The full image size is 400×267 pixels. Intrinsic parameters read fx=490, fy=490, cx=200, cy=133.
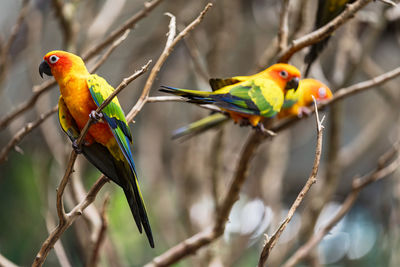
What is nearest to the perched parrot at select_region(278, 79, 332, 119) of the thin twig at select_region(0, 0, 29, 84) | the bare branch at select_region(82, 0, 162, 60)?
the bare branch at select_region(82, 0, 162, 60)

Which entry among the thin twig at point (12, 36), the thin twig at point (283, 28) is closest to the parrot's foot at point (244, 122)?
the thin twig at point (283, 28)

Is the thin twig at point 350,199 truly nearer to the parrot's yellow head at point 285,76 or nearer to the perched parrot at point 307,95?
the perched parrot at point 307,95

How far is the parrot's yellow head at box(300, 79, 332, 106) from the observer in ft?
4.14

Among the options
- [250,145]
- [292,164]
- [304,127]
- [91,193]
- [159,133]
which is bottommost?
[292,164]

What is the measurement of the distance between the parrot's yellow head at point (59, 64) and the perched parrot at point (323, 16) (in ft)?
2.05

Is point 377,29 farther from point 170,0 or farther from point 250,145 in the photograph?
point 170,0

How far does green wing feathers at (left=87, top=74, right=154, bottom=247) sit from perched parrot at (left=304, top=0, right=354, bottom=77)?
580 mm

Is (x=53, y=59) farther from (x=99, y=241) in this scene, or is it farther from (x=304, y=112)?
(x=304, y=112)

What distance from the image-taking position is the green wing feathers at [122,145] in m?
0.88

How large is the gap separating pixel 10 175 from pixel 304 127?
1971 mm

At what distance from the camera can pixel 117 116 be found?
2.97 feet

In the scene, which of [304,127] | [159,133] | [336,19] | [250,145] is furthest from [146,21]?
[336,19]

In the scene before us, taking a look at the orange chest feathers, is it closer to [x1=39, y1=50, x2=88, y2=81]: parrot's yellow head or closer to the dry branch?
[x1=39, y1=50, x2=88, y2=81]: parrot's yellow head

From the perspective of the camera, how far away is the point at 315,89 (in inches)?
51.7
